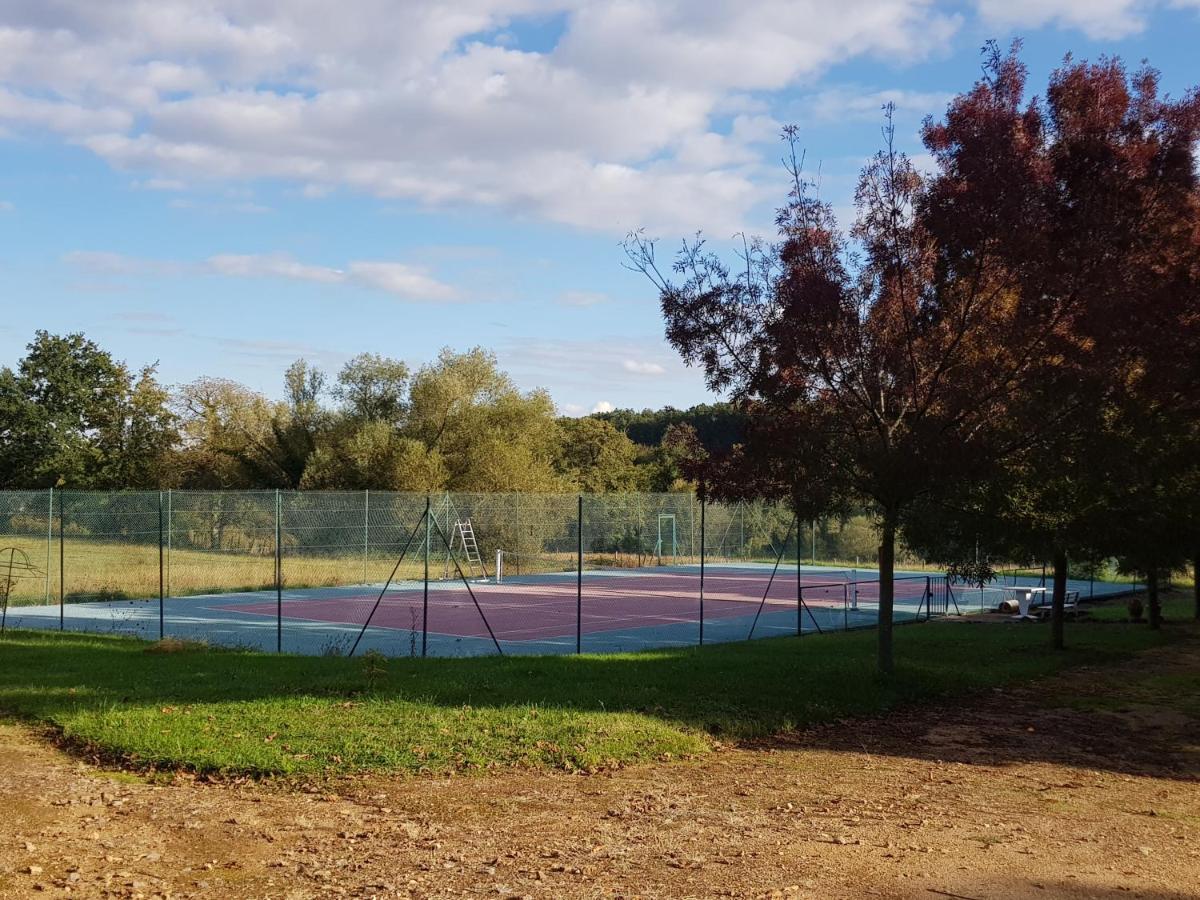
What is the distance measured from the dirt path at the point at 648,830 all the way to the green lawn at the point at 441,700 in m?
0.48

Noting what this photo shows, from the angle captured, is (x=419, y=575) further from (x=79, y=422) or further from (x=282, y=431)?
(x=79, y=422)

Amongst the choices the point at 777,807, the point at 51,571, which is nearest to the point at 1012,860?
the point at 777,807

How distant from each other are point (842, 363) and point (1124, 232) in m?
3.26

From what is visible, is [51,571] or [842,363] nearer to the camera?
[842,363]

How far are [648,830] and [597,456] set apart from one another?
199ft

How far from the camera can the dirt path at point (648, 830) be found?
223 inches

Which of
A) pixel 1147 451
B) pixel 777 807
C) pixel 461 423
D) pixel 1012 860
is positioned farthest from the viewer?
pixel 461 423

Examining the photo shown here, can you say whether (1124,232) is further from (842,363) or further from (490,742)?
(490,742)

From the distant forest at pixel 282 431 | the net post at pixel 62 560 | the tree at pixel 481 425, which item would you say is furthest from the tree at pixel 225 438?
the net post at pixel 62 560

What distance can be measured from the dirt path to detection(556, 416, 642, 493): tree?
176ft

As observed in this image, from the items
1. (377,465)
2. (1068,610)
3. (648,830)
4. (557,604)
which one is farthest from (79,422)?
(648,830)

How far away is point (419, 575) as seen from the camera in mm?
35312

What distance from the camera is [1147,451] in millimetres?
12945

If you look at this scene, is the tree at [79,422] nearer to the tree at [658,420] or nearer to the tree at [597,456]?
the tree at [597,456]
